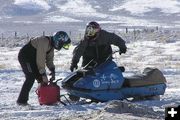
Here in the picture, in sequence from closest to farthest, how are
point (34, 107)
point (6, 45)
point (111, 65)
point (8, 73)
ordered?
point (34, 107) → point (111, 65) → point (8, 73) → point (6, 45)

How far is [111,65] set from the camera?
1133 centimetres

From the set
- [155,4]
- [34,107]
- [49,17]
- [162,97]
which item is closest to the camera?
[34,107]

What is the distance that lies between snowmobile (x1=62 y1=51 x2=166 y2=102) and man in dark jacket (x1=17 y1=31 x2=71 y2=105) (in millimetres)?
530

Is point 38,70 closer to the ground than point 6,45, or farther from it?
farther from it

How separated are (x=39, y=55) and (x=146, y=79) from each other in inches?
95.1

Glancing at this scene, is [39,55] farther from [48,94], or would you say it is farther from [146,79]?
[146,79]

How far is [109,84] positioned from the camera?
11.2 meters

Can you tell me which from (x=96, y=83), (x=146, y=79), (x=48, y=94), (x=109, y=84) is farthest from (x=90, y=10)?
(x=48, y=94)

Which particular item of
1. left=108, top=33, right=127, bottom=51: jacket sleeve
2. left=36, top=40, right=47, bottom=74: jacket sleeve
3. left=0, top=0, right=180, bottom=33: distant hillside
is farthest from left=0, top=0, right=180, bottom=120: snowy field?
left=108, top=33, right=127, bottom=51: jacket sleeve

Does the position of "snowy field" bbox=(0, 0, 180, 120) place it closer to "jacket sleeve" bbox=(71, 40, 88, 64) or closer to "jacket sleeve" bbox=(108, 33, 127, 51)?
"jacket sleeve" bbox=(71, 40, 88, 64)

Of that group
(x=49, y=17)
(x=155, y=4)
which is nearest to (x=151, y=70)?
(x=49, y=17)

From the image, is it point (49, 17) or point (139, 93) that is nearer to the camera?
point (139, 93)

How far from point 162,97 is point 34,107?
325 cm

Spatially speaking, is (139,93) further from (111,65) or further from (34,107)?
(34,107)
